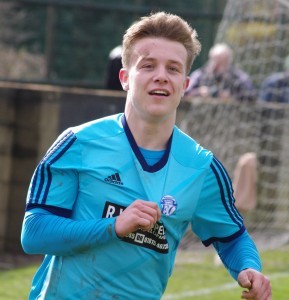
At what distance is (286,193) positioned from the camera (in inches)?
507

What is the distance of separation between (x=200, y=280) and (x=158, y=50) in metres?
5.72

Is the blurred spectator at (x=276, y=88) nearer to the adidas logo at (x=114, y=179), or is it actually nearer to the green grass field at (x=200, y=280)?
the green grass field at (x=200, y=280)

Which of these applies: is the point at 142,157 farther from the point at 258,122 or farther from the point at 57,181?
the point at 258,122

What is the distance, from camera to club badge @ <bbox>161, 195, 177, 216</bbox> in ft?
15.2

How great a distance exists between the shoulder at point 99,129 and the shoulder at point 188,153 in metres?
0.25

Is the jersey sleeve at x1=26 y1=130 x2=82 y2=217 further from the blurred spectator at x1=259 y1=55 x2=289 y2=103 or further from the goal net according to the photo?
the blurred spectator at x1=259 y1=55 x2=289 y2=103

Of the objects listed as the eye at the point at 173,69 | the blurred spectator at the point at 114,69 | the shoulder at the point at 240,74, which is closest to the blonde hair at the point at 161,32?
the eye at the point at 173,69

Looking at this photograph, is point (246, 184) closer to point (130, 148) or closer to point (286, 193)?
point (286, 193)

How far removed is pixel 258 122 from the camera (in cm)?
1277

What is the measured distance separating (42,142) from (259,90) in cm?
264

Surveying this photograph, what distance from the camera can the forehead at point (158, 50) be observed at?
4672 mm

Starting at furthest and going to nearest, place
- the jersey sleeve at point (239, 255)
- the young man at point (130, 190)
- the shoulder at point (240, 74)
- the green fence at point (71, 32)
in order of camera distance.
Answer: the green fence at point (71, 32) < the shoulder at point (240, 74) < the jersey sleeve at point (239, 255) < the young man at point (130, 190)

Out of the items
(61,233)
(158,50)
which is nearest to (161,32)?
(158,50)

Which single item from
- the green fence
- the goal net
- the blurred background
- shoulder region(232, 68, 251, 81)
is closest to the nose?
the goal net
